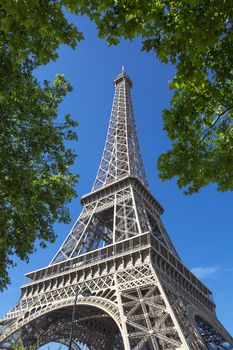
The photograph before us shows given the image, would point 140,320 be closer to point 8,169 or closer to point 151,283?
point 151,283

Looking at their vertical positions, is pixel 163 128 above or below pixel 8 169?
below

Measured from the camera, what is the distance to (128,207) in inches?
1387

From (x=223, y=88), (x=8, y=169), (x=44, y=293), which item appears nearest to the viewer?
(x=223, y=88)

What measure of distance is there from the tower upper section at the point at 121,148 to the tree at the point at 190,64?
31426mm

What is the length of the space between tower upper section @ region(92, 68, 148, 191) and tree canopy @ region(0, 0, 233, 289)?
28105mm

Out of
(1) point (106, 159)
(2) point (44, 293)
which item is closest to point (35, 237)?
(2) point (44, 293)

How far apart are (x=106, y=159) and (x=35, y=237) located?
35.7m

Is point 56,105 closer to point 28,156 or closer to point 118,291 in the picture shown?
point 28,156

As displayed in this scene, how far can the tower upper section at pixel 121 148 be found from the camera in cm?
4361

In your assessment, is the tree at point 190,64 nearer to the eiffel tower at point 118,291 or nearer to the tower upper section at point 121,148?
the eiffel tower at point 118,291

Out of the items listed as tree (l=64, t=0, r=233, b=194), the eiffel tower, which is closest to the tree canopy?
tree (l=64, t=0, r=233, b=194)

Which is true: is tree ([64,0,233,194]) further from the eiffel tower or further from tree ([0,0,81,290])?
the eiffel tower

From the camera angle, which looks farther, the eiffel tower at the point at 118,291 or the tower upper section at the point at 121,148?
the tower upper section at the point at 121,148

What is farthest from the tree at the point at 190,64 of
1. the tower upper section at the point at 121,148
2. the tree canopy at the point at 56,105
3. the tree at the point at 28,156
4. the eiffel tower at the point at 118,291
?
the tower upper section at the point at 121,148
